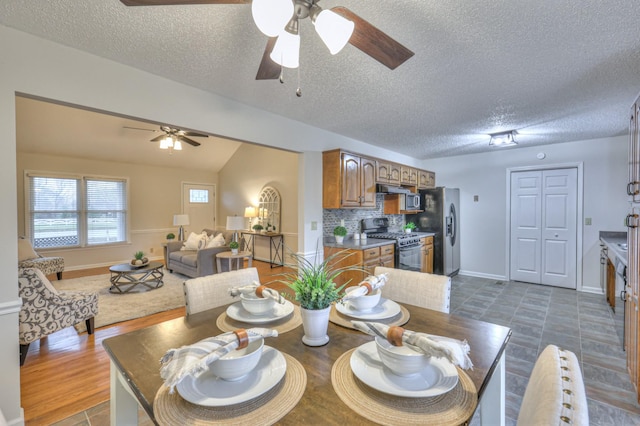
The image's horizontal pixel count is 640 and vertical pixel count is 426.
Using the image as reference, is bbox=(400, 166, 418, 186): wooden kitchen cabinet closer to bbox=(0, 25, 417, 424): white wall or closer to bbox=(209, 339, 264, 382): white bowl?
bbox=(0, 25, 417, 424): white wall

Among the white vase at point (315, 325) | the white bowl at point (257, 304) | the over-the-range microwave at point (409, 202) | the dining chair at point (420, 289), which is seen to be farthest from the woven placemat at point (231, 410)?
the over-the-range microwave at point (409, 202)

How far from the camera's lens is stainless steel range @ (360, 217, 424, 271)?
4074 mm

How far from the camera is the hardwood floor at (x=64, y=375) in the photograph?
1880 mm

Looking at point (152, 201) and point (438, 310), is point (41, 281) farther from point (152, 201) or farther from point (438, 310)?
point (152, 201)

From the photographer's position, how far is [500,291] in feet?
14.4

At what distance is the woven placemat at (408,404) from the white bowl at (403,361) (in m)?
0.07

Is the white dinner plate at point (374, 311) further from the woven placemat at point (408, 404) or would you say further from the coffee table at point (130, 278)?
the coffee table at point (130, 278)

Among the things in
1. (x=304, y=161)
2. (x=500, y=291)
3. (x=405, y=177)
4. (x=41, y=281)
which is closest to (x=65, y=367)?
(x=41, y=281)

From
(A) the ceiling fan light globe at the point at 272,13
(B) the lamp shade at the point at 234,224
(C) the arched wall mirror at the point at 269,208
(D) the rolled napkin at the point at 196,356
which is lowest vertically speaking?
(D) the rolled napkin at the point at 196,356

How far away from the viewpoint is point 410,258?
4227 millimetres

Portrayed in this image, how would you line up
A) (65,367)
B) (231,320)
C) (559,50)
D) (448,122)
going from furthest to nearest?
1. (448,122)
2. (65,367)
3. (559,50)
4. (231,320)

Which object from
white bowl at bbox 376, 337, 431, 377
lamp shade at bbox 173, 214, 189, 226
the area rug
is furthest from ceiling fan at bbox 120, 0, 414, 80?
lamp shade at bbox 173, 214, 189, 226

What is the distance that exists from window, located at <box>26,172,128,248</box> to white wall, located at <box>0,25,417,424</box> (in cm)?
522

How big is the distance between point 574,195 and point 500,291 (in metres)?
1.94
